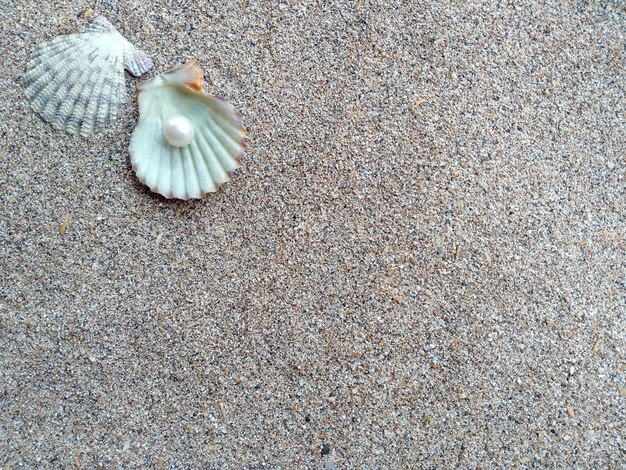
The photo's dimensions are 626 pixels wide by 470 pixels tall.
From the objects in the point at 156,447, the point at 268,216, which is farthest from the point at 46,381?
the point at 268,216

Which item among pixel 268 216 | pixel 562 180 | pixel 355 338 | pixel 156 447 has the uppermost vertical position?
pixel 562 180

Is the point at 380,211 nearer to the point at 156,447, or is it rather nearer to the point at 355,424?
the point at 355,424

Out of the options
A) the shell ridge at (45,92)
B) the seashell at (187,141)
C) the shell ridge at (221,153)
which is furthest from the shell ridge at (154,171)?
the shell ridge at (45,92)

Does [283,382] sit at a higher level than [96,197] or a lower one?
lower

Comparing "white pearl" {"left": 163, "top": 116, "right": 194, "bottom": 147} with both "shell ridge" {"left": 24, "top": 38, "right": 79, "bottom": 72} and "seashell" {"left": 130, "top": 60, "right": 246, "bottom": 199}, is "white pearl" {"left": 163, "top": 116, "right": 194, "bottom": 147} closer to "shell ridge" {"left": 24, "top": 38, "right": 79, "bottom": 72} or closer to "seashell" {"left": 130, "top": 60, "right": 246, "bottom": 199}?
"seashell" {"left": 130, "top": 60, "right": 246, "bottom": 199}

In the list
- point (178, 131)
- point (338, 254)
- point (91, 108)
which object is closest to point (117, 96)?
point (91, 108)

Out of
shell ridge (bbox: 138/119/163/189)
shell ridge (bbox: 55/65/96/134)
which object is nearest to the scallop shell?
shell ridge (bbox: 55/65/96/134)

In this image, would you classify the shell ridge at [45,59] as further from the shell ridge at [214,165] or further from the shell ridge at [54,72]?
the shell ridge at [214,165]
